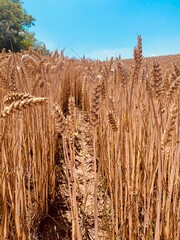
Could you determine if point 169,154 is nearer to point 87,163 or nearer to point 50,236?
point 50,236

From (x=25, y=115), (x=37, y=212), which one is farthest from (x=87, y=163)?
(x=37, y=212)

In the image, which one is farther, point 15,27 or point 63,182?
point 15,27

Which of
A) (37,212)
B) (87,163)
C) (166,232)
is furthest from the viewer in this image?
(87,163)

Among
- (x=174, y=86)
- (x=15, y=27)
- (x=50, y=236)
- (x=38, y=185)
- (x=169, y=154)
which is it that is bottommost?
(x=50, y=236)

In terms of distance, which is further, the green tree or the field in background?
the green tree

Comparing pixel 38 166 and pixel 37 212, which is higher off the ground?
pixel 38 166

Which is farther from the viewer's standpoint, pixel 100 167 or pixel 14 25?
pixel 14 25

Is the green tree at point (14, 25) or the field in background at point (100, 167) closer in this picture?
the field in background at point (100, 167)

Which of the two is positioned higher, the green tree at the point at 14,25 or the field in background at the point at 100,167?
the green tree at the point at 14,25

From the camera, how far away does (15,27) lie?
2503 cm

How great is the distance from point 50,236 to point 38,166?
316 mm

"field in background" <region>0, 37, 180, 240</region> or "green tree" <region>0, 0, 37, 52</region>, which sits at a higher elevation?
"green tree" <region>0, 0, 37, 52</region>

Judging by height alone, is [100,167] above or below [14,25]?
below

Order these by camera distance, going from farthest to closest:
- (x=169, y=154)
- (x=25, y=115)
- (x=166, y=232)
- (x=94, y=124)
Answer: (x=25, y=115) < (x=169, y=154) < (x=166, y=232) < (x=94, y=124)
